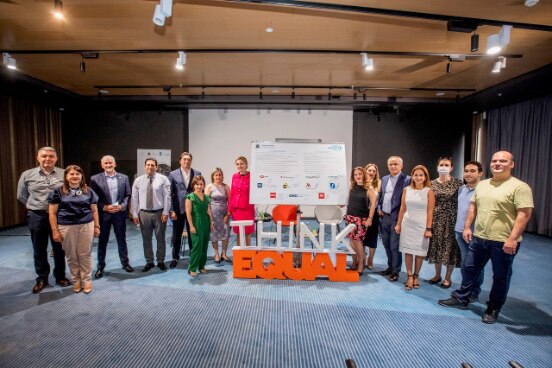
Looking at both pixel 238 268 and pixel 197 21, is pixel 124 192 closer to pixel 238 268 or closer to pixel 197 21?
pixel 238 268

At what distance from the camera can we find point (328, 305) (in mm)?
3049

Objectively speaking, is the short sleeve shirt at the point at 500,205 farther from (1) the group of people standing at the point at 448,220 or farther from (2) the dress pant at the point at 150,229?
(2) the dress pant at the point at 150,229

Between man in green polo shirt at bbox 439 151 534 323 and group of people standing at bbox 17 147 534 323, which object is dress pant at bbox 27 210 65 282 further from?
man in green polo shirt at bbox 439 151 534 323

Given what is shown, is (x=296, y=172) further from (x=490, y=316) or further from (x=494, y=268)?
(x=490, y=316)

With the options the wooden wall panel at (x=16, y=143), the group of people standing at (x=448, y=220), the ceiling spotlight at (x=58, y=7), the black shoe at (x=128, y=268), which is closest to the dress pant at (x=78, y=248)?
the black shoe at (x=128, y=268)

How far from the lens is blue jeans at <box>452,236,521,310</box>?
2.58 metres

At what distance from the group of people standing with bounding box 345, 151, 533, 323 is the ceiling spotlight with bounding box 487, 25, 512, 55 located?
1.60 meters

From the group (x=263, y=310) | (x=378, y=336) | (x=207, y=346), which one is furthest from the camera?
(x=263, y=310)

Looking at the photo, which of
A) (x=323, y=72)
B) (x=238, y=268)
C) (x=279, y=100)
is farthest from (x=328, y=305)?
(x=279, y=100)

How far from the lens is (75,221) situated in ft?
10.4

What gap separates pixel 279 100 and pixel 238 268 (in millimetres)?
4931

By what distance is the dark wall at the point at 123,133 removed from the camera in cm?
812

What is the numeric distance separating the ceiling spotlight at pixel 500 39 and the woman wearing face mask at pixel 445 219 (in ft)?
5.36

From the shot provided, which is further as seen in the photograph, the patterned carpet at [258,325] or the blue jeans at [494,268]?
the blue jeans at [494,268]
